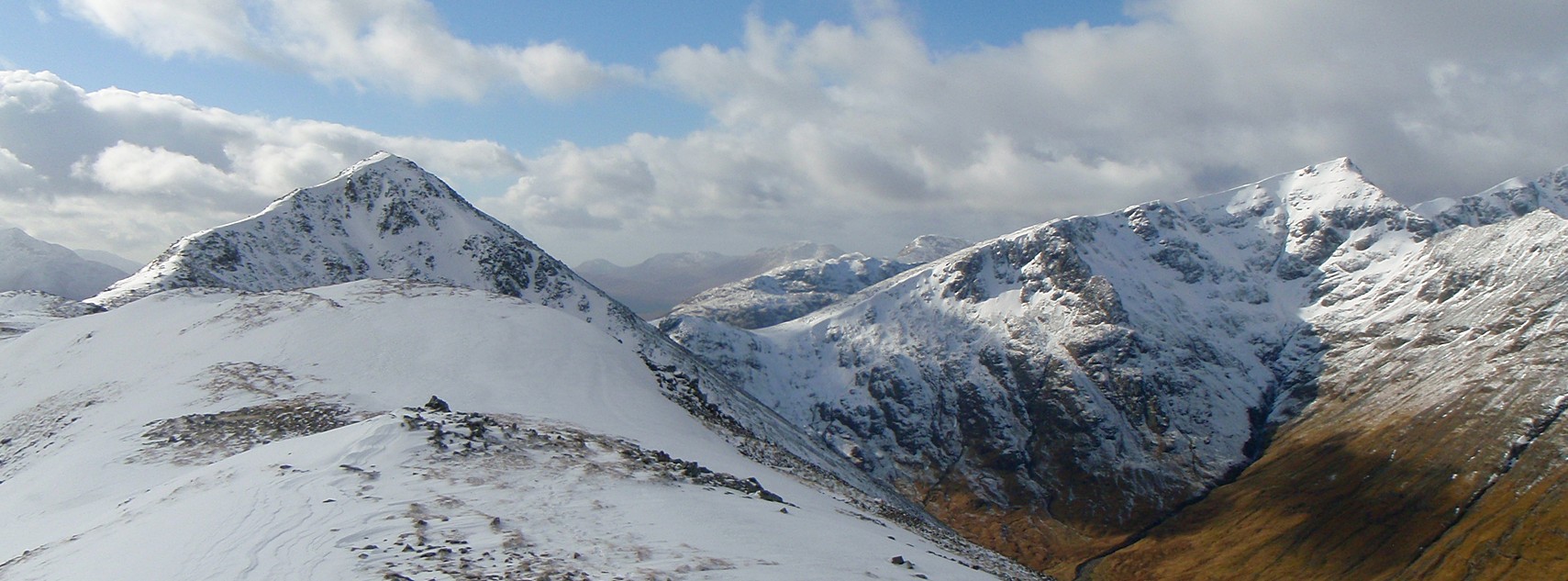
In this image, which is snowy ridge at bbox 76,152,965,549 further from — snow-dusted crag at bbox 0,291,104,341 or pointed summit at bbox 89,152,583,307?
snow-dusted crag at bbox 0,291,104,341

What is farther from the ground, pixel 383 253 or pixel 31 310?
pixel 383 253

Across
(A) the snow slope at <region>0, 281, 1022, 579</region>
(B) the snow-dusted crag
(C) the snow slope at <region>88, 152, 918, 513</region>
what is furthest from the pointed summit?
(A) the snow slope at <region>0, 281, 1022, 579</region>

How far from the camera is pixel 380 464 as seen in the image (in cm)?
2791

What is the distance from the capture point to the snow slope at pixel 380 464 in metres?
20.4

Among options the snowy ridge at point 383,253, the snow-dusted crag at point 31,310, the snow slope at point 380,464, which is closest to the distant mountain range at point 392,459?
the snow slope at point 380,464

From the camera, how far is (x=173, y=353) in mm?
59188

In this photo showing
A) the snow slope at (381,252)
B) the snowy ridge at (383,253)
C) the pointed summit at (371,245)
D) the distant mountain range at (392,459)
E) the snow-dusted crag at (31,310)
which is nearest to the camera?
the distant mountain range at (392,459)

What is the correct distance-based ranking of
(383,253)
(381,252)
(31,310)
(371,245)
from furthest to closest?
1. (371,245)
2. (381,252)
3. (383,253)
4. (31,310)

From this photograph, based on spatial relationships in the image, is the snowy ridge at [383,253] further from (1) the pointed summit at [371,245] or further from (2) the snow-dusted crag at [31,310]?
(2) the snow-dusted crag at [31,310]

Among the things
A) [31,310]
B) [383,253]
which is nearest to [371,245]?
[383,253]

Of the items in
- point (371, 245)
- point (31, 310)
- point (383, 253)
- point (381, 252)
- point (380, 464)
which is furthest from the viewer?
point (371, 245)

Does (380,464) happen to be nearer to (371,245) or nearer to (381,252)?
(381,252)

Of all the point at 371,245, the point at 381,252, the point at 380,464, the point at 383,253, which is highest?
the point at 371,245

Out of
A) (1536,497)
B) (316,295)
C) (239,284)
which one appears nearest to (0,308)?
(239,284)
